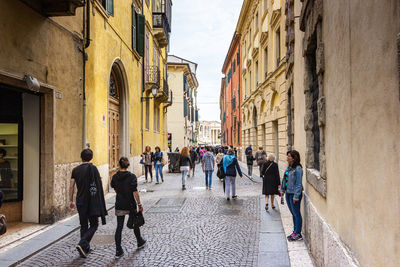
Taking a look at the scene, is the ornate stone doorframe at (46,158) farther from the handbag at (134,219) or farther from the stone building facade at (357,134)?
the stone building facade at (357,134)

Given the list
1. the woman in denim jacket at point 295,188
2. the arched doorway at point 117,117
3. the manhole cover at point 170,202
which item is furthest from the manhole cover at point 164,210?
the arched doorway at point 117,117

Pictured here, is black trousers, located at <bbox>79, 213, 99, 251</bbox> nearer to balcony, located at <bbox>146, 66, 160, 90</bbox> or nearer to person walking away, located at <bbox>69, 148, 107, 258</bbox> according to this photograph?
person walking away, located at <bbox>69, 148, 107, 258</bbox>

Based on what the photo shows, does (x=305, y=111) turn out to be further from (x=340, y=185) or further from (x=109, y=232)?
(x=109, y=232)

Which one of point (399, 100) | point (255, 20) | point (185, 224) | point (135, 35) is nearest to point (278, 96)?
point (135, 35)

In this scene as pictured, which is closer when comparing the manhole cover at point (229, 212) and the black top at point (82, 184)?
the black top at point (82, 184)

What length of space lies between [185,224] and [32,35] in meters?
4.98

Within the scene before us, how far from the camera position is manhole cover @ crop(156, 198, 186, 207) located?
10880 mm

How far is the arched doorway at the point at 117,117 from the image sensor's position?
46.9 feet

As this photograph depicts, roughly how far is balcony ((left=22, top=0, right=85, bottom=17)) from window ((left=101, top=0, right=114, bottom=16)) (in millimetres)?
4503

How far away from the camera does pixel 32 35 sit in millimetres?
7344

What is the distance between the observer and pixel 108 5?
12633 millimetres

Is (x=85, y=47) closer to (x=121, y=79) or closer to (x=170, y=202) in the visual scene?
(x=170, y=202)

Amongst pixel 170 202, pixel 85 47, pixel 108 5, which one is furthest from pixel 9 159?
pixel 108 5

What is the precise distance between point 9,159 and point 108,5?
22.1ft
